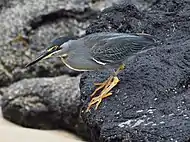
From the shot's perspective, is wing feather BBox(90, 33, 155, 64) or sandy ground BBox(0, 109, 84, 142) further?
sandy ground BBox(0, 109, 84, 142)

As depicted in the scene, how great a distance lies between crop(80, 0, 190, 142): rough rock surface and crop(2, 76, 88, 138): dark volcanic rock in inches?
98.8

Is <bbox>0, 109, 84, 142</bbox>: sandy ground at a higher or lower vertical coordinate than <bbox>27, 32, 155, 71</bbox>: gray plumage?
lower

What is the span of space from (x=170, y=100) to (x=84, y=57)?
1.99 ft

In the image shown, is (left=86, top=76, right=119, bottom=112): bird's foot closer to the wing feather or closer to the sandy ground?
the wing feather

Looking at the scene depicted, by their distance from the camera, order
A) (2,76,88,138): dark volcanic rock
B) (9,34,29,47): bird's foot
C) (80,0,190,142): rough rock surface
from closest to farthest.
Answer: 1. (80,0,190,142): rough rock surface
2. (2,76,88,138): dark volcanic rock
3. (9,34,29,47): bird's foot

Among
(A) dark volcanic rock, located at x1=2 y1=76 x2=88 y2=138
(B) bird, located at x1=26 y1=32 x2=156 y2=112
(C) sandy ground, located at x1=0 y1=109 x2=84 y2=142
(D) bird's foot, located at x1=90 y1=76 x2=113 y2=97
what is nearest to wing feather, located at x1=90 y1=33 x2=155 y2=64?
(B) bird, located at x1=26 y1=32 x2=156 y2=112

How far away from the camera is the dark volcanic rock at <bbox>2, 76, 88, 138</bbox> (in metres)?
6.09

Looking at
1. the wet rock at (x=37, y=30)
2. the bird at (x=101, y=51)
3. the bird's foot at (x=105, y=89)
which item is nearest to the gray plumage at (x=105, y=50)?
the bird at (x=101, y=51)

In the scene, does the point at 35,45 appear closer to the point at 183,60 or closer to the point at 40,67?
the point at 40,67

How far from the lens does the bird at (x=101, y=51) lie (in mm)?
3078

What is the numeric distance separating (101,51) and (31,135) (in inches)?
116

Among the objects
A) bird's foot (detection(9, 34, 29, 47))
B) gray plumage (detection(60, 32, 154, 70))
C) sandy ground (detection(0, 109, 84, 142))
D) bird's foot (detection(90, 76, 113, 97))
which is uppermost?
gray plumage (detection(60, 32, 154, 70))

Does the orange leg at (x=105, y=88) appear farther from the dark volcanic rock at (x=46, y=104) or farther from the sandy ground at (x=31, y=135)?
the dark volcanic rock at (x=46, y=104)

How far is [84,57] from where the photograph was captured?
309 centimetres
